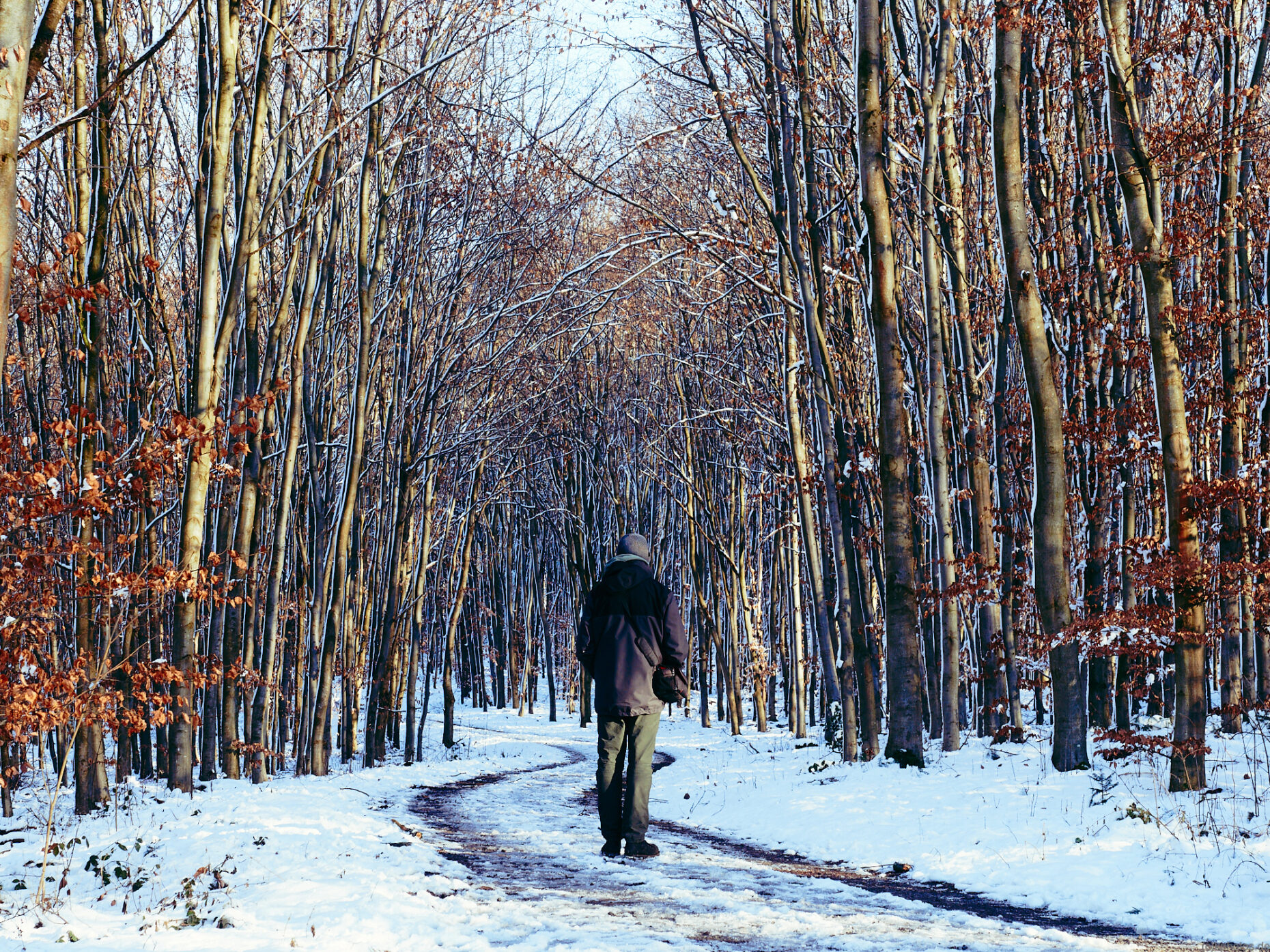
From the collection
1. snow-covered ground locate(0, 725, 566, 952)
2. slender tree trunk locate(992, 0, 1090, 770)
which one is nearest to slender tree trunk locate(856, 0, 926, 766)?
slender tree trunk locate(992, 0, 1090, 770)

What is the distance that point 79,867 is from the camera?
663 centimetres

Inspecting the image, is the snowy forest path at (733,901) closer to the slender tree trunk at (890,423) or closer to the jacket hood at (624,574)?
the jacket hood at (624,574)

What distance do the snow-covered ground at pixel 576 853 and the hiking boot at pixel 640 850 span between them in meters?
0.24

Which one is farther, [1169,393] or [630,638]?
[1169,393]

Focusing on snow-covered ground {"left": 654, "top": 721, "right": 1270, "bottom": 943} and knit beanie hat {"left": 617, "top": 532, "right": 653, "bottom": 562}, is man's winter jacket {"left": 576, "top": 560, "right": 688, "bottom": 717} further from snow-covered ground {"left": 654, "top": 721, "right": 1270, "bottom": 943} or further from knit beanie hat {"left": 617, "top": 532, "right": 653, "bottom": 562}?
snow-covered ground {"left": 654, "top": 721, "right": 1270, "bottom": 943}

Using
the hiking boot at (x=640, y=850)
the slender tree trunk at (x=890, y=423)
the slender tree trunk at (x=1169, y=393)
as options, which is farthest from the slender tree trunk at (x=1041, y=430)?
the hiking boot at (x=640, y=850)

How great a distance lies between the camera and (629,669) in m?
7.03

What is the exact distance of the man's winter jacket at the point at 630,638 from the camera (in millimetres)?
7012

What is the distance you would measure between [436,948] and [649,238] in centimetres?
988

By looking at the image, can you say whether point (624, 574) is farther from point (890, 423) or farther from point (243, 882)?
point (890, 423)

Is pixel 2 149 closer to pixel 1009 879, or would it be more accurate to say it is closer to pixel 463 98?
pixel 1009 879

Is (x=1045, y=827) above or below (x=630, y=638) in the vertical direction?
below

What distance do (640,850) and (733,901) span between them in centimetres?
165

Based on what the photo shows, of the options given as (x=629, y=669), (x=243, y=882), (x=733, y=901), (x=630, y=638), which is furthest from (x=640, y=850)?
(x=243, y=882)
